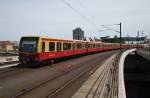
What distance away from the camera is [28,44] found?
915 inches

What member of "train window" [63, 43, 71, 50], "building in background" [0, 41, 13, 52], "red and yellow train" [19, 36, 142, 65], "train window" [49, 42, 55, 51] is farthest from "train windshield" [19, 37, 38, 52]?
"building in background" [0, 41, 13, 52]

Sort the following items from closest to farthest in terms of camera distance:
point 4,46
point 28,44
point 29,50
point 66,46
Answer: point 29,50 < point 28,44 < point 66,46 < point 4,46

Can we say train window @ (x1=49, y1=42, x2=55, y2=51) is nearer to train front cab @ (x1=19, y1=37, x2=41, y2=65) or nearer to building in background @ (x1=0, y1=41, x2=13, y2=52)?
train front cab @ (x1=19, y1=37, x2=41, y2=65)

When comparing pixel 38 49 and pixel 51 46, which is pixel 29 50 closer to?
pixel 38 49

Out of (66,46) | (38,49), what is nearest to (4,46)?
(66,46)

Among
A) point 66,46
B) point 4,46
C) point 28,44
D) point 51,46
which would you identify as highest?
point 28,44

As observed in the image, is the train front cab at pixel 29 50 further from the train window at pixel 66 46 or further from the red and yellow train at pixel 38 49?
the train window at pixel 66 46

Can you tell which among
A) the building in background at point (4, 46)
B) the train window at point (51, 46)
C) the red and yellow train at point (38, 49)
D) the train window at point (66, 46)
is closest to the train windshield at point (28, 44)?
the red and yellow train at point (38, 49)

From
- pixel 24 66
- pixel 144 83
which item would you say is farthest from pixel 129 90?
pixel 24 66

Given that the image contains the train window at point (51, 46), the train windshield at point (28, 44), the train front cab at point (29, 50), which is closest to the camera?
the train front cab at point (29, 50)

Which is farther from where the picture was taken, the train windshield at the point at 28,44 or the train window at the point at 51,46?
the train window at the point at 51,46

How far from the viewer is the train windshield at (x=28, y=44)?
22.9 metres

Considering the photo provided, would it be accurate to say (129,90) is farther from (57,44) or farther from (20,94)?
(20,94)

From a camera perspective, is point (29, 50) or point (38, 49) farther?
point (29, 50)
